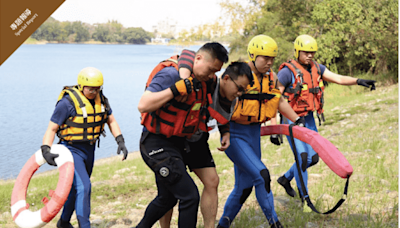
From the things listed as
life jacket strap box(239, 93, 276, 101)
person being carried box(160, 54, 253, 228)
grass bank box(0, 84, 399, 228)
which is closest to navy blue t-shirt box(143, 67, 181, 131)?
person being carried box(160, 54, 253, 228)

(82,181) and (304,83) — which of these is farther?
(304,83)

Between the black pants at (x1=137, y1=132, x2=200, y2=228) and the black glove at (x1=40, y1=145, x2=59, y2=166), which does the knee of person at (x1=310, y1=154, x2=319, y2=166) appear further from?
the black glove at (x1=40, y1=145, x2=59, y2=166)

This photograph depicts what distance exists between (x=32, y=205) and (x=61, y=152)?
12.6ft

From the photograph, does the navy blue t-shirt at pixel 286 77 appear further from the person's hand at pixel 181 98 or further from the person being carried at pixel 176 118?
the person's hand at pixel 181 98

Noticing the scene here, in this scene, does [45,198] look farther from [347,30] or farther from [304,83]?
[347,30]

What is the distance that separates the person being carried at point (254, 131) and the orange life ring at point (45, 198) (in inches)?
77.0

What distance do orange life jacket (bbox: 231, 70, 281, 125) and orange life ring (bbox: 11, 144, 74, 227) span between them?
2123 mm

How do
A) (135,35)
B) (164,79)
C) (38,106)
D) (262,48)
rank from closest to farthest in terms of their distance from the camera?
(164,79) → (262,48) → (38,106) → (135,35)

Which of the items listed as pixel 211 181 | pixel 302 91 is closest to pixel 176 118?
pixel 211 181

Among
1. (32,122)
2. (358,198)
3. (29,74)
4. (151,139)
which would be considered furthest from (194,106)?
(29,74)

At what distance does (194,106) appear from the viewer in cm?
399

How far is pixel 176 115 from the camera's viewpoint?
3.93 m

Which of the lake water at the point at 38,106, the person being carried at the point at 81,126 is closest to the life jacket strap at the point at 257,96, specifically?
the person being carried at the point at 81,126

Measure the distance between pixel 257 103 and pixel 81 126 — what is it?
97.0 inches
